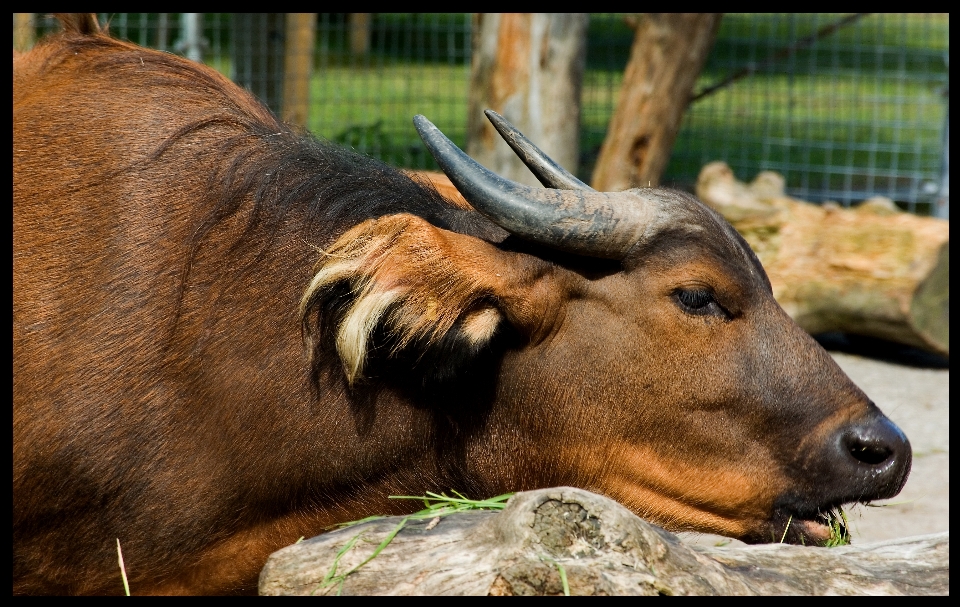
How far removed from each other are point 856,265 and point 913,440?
5.70 ft

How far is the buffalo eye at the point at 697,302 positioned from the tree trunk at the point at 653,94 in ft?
15.2

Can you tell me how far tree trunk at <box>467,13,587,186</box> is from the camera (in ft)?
25.1

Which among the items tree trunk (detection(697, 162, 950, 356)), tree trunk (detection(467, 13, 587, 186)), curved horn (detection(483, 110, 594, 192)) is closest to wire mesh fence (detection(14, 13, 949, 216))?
tree trunk (detection(697, 162, 950, 356))

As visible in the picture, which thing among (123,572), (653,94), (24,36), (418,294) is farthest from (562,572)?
(653,94)

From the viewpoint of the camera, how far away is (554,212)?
358 centimetres

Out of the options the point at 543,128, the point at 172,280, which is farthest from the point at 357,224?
the point at 543,128

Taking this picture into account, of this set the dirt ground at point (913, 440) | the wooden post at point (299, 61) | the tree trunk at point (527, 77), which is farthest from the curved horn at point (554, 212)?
the wooden post at point (299, 61)

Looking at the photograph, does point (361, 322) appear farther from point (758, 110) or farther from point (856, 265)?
point (758, 110)

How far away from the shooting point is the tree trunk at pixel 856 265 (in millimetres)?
7977

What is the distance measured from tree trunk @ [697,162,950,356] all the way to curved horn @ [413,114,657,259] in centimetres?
462

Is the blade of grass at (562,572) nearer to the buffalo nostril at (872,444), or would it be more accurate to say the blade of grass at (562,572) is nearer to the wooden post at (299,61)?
the buffalo nostril at (872,444)

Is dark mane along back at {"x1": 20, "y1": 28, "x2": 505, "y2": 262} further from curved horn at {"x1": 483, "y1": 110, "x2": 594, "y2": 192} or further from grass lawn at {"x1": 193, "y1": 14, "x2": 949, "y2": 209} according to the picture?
A: grass lawn at {"x1": 193, "y1": 14, "x2": 949, "y2": 209}
